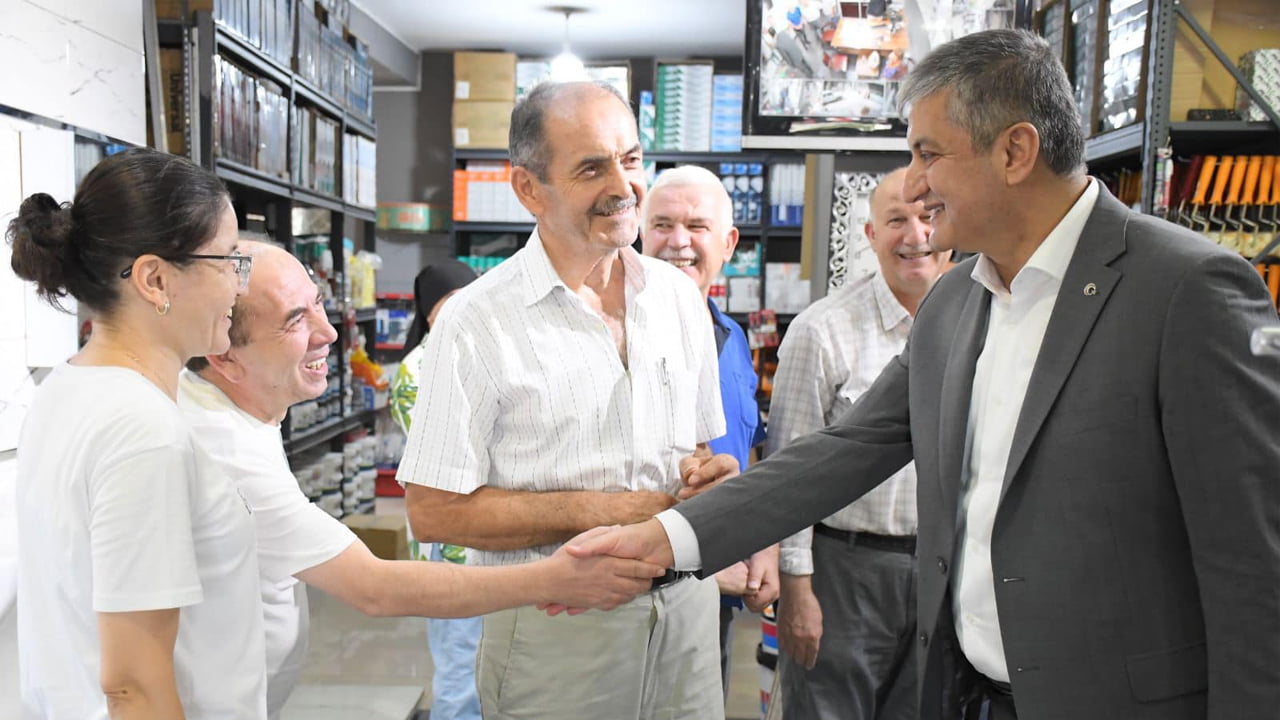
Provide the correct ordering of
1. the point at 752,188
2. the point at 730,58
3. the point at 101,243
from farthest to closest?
the point at 730,58 < the point at 752,188 < the point at 101,243

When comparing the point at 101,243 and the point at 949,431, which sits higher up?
the point at 101,243

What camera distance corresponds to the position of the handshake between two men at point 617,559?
1608mm

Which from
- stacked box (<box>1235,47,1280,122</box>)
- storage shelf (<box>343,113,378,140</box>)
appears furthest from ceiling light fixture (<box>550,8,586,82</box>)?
stacked box (<box>1235,47,1280,122</box>)

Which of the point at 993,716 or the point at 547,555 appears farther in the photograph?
the point at 547,555

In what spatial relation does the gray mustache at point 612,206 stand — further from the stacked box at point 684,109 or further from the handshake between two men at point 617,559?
the stacked box at point 684,109

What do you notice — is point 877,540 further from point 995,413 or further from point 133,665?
point 133,665

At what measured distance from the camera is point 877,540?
2297mm

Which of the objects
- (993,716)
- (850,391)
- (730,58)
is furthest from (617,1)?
(993,716)

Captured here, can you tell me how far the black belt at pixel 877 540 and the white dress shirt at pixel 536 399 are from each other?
699mm

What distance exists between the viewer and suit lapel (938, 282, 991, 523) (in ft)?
4.88

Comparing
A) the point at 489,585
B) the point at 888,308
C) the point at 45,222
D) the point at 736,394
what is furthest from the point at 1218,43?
the point at 45,222

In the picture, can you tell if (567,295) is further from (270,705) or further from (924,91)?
(270,705)

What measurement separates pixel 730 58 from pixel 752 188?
1.66m

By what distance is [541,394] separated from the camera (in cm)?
166
